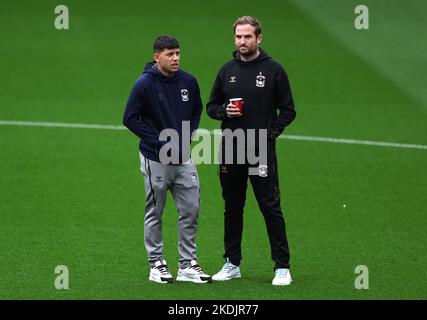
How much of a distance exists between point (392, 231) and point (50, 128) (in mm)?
7586

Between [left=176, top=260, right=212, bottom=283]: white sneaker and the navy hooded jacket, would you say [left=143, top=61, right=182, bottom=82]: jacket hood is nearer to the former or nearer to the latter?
the navy hooded jacket

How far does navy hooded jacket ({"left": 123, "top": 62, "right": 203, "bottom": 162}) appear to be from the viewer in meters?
10.6

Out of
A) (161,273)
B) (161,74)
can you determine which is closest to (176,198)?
(161,273)

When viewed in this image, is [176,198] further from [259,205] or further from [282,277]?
[282,277]

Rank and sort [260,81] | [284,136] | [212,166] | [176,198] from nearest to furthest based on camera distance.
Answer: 1. [260,81]
2. [176,198]
3. [212,166]
4. [284,136]

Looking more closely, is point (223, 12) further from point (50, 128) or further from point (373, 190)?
point (373, 190)

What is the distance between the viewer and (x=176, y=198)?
1092 cm

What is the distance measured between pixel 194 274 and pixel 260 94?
1.93 meters

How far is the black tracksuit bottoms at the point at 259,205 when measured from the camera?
→ 35.7ft

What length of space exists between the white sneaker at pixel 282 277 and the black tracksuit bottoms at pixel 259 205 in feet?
0.17

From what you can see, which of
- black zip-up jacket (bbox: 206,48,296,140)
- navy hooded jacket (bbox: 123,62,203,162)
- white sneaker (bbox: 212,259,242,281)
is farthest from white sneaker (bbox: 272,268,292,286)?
navy hooded jacket (bbox: 123,62,203,162)

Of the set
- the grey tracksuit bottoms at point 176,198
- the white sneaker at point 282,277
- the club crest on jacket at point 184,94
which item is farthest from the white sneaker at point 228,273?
the club crest on jacket at point 184,94

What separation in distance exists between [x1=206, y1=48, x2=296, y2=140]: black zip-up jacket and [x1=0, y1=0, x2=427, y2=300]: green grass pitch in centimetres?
163

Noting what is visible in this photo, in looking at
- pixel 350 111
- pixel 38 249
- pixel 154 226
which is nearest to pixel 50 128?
pixel 350 111
